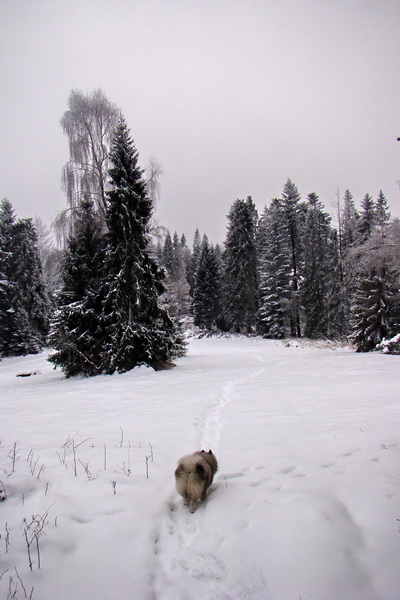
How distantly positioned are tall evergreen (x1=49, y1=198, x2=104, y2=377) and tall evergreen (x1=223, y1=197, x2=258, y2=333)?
804 inches

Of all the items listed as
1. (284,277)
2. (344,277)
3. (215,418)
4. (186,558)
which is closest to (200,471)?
(186,558)

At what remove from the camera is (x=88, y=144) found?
14.8 m

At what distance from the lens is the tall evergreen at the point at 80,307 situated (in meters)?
12.0

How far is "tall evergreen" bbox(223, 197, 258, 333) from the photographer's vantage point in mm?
31578

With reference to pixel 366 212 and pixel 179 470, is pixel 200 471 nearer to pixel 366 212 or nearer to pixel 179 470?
pixel 179 470

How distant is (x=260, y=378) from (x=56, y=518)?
887cm

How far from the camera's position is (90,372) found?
489 inches

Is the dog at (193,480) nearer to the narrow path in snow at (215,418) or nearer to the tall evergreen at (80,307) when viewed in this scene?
the narrow path in snow at (215,418)

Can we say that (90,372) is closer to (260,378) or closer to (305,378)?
(260,378)

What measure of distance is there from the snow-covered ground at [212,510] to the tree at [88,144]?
40.3 ft

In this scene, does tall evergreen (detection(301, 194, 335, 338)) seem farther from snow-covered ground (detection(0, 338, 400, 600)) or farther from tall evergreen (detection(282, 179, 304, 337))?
snow-covered ground (detection(0, 338, 400, 600))

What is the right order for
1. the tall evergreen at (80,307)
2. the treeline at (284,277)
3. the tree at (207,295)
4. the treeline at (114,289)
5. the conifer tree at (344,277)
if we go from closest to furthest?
the tall evergreen at (80,307) < the treeline at (114,289) < the conifer tree at (344,277) < the treeline at (284,277) < the tree at (207,295)

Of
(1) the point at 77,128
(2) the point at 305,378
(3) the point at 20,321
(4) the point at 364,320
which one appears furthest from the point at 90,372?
(3) the point at 20,321

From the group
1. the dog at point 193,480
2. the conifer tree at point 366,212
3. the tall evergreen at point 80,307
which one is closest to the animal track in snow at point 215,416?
the dog at point 193,480
